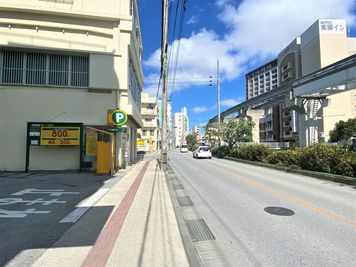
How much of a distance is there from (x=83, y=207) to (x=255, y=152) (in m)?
18.9

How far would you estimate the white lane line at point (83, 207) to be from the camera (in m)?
6.10

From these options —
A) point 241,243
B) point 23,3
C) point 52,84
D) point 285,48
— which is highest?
point 285,48

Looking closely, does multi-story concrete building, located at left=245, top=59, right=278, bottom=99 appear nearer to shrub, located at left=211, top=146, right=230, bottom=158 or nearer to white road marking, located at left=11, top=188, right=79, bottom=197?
shrub, located at left=211, top=146, right=230, bottom=158

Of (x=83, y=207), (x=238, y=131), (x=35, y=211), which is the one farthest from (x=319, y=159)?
(x=238, y=131)

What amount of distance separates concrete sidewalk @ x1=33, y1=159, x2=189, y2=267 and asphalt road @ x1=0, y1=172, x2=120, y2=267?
0.57 feet

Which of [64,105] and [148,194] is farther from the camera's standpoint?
[64,105]

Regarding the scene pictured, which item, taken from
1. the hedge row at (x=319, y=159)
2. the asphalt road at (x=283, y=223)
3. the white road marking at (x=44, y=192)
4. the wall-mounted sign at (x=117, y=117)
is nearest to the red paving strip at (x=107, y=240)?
the asphalt road at (x=283, y=223)

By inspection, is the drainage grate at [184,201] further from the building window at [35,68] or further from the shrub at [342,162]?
the building window at [35,68]

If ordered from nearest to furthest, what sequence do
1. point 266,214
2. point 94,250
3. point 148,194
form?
point 94,250 → point 266,214 → point 148,194

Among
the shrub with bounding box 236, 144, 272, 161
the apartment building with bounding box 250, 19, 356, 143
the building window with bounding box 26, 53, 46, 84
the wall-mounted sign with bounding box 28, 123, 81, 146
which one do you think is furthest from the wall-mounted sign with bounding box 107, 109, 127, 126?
the apartment building with bounding box 250, 19, 356, 143

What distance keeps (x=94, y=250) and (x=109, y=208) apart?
9.01 ft

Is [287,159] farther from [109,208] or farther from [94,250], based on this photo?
[94,250]

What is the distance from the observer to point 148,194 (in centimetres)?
900

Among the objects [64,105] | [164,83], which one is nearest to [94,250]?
[64,105]
